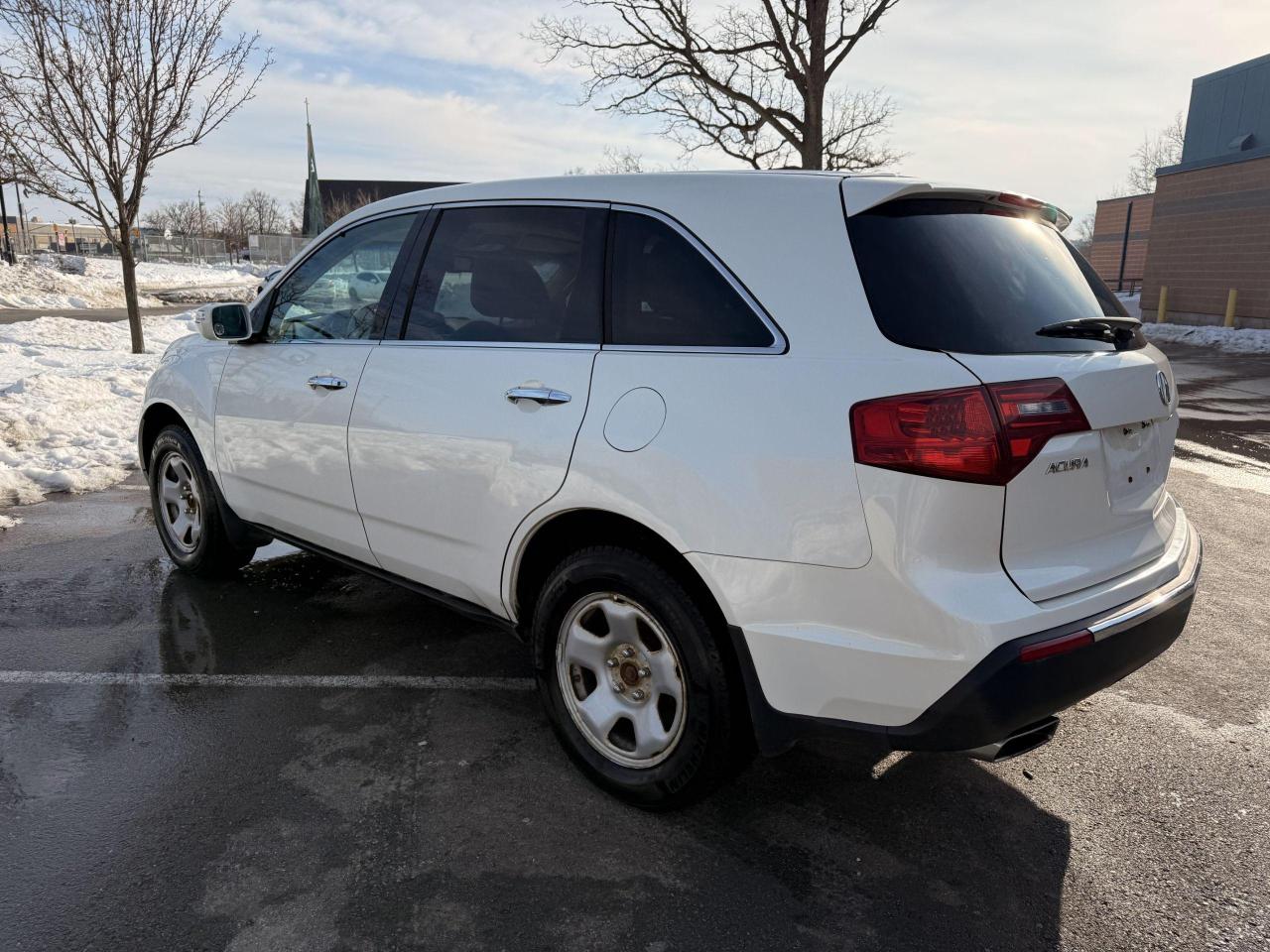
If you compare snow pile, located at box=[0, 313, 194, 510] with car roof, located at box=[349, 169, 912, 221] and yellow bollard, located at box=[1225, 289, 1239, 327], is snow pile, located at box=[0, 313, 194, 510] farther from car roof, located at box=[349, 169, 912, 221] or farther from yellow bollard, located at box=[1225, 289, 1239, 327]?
yellow bollard, located at box=[1225, 289, 1239, 327]

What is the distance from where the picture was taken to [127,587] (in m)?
4.76

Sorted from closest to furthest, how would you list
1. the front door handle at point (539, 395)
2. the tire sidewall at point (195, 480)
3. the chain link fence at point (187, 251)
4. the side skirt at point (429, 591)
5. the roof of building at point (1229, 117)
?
the front door handle at point (539, 395) → the side skirt at point (429, 591) → the tire sidewall at point (195, 480) → the roof of building at point (1229, 117) → the chain link fence at point (187, 251)

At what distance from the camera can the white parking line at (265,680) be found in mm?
3658

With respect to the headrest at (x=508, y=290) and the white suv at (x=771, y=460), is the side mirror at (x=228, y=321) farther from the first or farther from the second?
the headrest at (x=508, y=290)

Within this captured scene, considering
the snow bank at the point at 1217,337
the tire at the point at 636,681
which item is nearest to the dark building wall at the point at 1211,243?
the snow bank at the point at 1217,337

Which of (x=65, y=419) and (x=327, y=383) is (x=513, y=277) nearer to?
(x=327, y=383)

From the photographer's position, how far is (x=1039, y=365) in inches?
88.7

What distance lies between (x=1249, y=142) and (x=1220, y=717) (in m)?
26.9

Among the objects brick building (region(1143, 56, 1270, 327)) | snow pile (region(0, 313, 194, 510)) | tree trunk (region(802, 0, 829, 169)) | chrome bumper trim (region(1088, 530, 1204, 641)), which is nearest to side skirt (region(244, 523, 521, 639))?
chrome bumper trim (region(1088, 530, 1204, 641))

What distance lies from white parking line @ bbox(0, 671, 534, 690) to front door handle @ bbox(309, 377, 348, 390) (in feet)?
3.88

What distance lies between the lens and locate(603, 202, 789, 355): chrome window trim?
2400 mm

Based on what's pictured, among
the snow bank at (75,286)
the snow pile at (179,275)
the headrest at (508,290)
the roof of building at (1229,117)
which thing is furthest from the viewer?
the snow pile at (179,275)

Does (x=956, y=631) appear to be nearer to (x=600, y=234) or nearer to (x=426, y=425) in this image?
(x=600, y=234)

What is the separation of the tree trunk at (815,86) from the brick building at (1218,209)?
1278 centimetres
